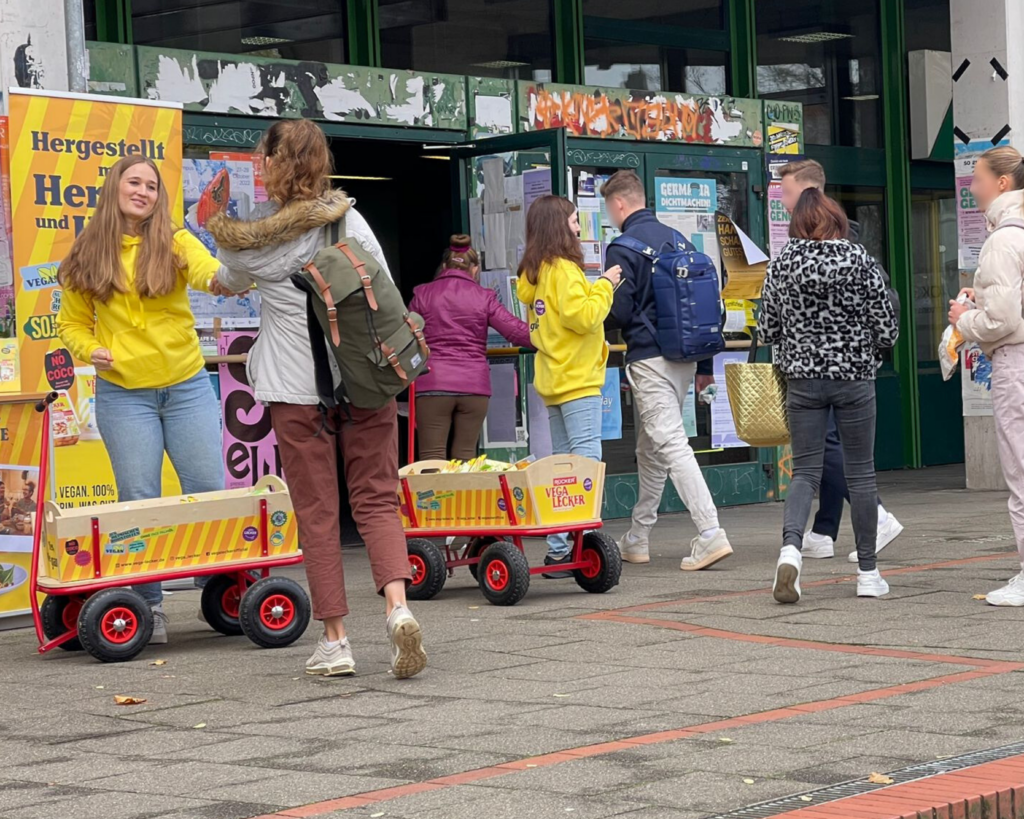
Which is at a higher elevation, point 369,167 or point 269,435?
point 369,167

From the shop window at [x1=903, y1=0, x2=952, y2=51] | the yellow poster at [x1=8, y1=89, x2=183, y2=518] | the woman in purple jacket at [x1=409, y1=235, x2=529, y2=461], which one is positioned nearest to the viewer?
the yellow poster at [x1=8, y1=89, x2=183, y2=518]

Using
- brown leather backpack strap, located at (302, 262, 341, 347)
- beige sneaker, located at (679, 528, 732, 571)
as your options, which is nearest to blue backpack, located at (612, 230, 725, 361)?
beige sneaker, located at (679, 528, 732, 571)

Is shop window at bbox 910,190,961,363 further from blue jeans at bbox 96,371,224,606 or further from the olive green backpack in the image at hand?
the olive green backpack

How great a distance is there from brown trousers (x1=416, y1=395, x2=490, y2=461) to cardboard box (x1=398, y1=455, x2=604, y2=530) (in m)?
1.83

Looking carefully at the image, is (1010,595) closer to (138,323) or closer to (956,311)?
(956,311)

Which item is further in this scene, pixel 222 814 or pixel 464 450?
pixel 464 450

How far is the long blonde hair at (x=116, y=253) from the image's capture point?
6941 mm

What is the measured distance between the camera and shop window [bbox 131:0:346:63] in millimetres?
10695

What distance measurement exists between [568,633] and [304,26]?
5688mm

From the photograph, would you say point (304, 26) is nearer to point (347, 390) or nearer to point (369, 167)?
point (369, 167)

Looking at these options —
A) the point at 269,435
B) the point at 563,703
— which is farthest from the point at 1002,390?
the point at 269,435

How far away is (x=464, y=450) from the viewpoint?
10367 millimetres

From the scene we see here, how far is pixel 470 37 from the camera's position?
12.5m

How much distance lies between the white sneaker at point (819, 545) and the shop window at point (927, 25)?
7.90 meters
